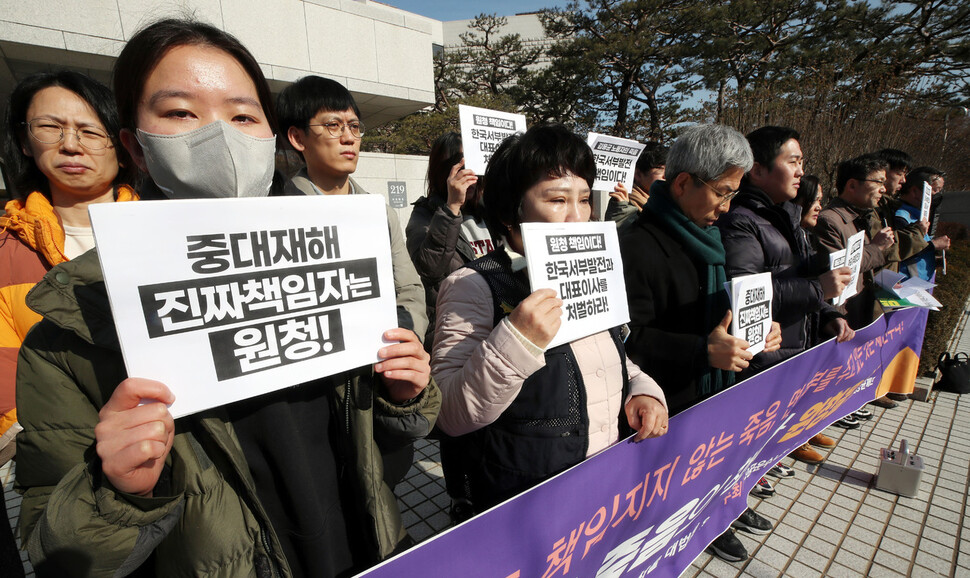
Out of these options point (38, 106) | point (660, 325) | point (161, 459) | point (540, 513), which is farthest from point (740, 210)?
point (38, 106)

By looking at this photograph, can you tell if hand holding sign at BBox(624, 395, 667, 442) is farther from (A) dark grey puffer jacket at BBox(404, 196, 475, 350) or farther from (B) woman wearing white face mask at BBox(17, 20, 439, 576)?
(A) dark grey puffer jacket at BBox(404, 196, 475, 350)

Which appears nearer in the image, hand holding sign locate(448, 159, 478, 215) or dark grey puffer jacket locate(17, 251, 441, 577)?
dark grey puffer jacket locate(17, 251, 441, 577)

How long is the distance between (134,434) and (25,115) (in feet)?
6.21

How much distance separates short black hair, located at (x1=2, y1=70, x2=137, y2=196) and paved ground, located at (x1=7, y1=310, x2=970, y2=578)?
2.61 meters

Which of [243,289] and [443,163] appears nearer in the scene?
[243,289]

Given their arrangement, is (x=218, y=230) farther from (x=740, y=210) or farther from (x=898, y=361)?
(x=898, y=361)

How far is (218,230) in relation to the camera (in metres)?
0.92

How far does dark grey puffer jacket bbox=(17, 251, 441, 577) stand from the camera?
815 millimetres

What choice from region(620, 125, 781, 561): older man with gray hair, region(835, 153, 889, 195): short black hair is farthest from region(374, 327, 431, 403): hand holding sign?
region(835, 153, 889, 195): short black hair

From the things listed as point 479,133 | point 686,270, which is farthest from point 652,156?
point 686,270

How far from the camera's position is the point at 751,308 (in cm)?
206

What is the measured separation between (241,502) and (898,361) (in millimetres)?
5073

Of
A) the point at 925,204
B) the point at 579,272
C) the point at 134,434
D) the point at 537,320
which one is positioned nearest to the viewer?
the point at 134,434

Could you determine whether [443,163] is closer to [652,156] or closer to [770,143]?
[652,156]
